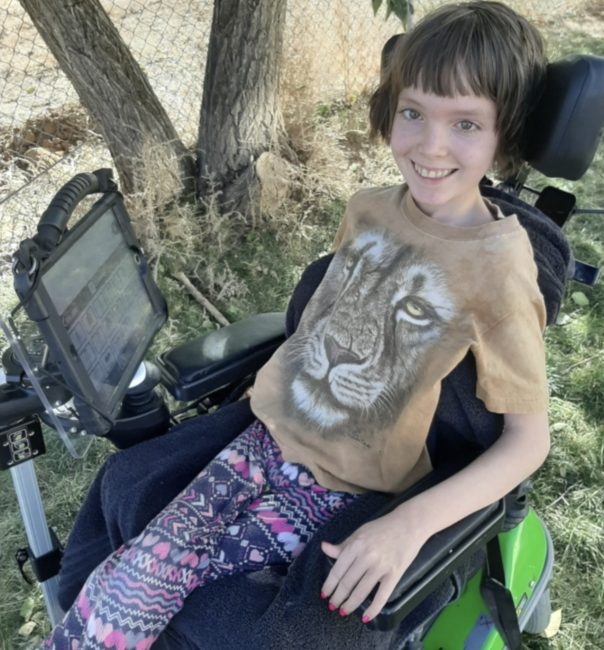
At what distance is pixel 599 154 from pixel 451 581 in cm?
338

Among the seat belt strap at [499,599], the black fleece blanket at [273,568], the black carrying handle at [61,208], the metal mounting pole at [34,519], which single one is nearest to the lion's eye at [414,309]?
the black fleece blanket at [273,568]

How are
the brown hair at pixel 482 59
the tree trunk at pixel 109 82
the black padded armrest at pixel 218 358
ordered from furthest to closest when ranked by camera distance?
the tree trunk at pixel 109 82
the black padded armrest at pixel 218 358
the brown hair at pixel 482 59

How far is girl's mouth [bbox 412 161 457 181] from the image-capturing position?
1.24 m

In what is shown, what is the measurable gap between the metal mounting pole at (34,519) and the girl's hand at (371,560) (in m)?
0.67

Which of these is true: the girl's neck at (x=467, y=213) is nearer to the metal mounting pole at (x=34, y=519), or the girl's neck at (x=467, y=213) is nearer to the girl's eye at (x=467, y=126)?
the girl's eye at (x=467, y=126)

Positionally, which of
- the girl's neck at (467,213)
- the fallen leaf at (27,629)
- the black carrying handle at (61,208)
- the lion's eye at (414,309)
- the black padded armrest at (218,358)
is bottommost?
the fallen leaf at (27,629)

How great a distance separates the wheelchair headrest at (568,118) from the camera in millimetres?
1172

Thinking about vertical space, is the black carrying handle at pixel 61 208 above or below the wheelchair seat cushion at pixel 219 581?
above

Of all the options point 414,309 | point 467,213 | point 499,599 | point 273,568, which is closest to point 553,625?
point 499,599

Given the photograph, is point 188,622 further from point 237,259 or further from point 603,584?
point 237,259

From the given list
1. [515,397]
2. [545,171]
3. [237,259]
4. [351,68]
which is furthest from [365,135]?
[515,397]

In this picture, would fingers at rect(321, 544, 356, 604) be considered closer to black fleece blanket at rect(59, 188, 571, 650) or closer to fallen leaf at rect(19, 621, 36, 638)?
black fleece blanket at rect(59, 188, 571, 650)

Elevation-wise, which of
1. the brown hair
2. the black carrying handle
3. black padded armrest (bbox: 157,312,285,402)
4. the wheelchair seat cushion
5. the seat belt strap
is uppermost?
the brown hair

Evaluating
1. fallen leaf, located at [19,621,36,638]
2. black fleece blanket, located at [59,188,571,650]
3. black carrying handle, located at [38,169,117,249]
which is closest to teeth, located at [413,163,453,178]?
black fleece blanket, located at [59,188,571,650]
